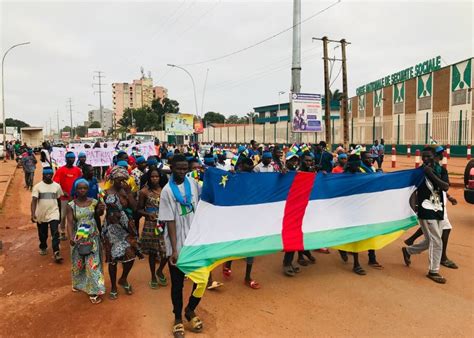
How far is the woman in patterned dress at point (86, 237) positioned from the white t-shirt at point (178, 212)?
1.23 metres

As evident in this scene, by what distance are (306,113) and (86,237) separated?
46.5 ft

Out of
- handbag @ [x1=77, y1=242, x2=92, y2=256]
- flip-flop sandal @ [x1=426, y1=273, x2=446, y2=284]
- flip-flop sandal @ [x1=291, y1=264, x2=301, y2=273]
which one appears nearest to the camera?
handbag @ [x1=77, y1=242, x2=92, y2=256]

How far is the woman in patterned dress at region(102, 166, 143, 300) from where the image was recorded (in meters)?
4.40

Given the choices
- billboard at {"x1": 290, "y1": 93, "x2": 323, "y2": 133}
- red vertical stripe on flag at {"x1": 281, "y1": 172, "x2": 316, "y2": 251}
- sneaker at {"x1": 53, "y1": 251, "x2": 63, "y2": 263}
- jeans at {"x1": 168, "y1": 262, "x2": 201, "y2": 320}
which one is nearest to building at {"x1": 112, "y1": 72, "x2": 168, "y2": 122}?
billboard at {"x1": 290, "y1": 93, "x2": 323, "y2": 133}

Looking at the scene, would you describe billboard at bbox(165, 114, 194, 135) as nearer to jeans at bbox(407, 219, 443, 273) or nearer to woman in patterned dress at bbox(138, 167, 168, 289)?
woman in patterned dress at bbox(138, 167, 168, 289)

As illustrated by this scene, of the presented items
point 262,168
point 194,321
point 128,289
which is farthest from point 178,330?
point 262,168

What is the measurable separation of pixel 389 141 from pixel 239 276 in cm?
2972

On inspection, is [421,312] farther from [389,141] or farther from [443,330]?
[389,141]

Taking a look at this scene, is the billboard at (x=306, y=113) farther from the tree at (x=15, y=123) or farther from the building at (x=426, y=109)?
the tree at (x=15, y=123)

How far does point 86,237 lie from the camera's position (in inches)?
172

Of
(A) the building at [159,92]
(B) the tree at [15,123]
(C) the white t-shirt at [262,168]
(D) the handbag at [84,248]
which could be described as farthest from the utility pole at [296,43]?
(B) the tree at [15,123]

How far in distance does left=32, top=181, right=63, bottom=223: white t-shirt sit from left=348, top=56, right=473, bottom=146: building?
82.3 feet

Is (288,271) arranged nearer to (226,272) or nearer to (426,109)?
(226,272)

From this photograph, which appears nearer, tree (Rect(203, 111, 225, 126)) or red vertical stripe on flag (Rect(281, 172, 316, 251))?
red vertical stripe on flag (Rect(281, 172, 316, 251))
